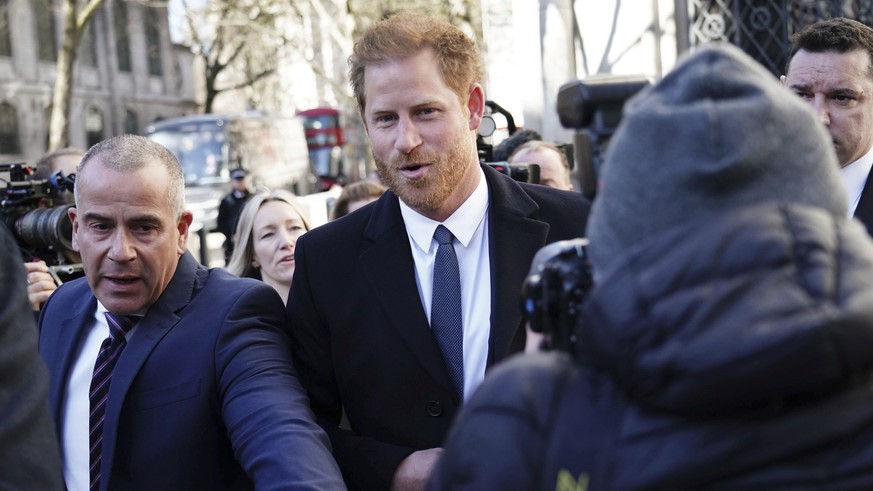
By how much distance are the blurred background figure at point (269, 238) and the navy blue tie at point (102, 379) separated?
7.88 feet

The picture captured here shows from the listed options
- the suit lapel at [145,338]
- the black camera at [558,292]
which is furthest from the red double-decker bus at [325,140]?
the black camera at [558,292]

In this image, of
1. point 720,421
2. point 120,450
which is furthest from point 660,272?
point 120,450

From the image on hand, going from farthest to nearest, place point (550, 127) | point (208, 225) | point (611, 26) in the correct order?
point (208, 225) < point (550, 127) < point (611, 26)

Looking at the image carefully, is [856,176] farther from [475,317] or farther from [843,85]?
[475,317]

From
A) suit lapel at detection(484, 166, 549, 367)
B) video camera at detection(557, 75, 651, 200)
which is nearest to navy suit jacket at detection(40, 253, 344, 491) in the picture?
suit lapel at detection(484, 166, 549, 367)

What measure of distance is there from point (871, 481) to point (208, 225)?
1923cm

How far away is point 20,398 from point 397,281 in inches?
56.3

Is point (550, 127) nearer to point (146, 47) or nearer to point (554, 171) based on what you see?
point (554, 171)

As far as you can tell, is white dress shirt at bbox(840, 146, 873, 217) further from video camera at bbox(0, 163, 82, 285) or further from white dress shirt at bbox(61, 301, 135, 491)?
video camera at bbox(0, 163, 82, 285)

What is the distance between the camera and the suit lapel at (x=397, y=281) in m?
2.95

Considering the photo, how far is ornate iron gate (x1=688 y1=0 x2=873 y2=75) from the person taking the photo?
8.98 metres

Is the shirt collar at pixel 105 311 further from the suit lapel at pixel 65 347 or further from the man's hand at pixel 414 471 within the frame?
the man's hand at pixel 414 471

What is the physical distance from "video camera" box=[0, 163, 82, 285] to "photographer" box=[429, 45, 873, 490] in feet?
10.3

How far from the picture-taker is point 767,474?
1262 millimetres
